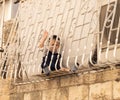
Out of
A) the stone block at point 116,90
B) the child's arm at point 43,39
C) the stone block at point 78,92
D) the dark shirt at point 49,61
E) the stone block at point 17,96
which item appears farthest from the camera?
the stone block at point 17,96

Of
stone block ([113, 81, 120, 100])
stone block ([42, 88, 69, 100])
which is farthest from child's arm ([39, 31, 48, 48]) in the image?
stone block ([113, 81, 120, 100])

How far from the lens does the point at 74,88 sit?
6.44 metres

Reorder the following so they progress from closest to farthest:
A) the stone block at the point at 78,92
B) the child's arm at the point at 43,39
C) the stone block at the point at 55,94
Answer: the stone block at the point at 78,92
the stone block at the point at 55,94
the child's arm at the point at 43,39

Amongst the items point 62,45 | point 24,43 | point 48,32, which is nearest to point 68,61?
point 62,45

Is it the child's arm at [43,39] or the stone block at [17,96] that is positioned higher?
the child's arm at [43,39]

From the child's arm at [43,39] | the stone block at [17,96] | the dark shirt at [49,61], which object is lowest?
the stone block at [17,96]

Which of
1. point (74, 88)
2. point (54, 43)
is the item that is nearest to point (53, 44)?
point (54, 43)

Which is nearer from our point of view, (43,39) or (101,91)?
(101,91)

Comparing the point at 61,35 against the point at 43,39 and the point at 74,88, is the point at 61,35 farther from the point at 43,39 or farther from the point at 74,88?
the point at 74,88

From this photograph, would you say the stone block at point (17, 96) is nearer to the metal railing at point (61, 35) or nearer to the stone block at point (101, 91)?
the metal railing at point (61, 35)

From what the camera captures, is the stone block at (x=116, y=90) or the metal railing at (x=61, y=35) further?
the metal railing at (x=61, y=35)

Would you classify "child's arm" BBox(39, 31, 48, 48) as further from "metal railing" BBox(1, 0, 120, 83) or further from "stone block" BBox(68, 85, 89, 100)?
"stone block" BBox(68, 85, 89, 100)

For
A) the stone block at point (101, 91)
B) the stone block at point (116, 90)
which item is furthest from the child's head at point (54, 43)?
the stone block at point (116, 90)

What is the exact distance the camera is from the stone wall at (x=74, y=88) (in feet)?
19.3
